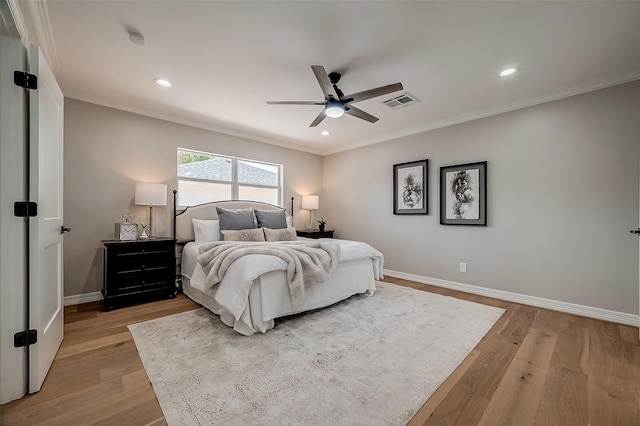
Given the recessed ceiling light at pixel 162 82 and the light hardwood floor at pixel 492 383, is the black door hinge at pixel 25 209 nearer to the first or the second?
the light hardwood floor at pixel 492 383

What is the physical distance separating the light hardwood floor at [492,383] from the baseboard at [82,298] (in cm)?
80

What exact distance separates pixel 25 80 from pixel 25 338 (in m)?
1.58

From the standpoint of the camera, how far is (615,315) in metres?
2.90

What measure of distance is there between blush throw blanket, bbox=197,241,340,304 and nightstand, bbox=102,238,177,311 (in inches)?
32.4

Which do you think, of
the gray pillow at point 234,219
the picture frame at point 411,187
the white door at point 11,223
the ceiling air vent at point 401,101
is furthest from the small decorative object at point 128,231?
the picture frame at point 411,187

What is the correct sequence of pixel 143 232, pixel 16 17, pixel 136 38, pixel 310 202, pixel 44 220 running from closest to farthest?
pixel 16 17 → pixel 44 220 → pixel 136 38 → pixel 143 232 → pixel 310 202

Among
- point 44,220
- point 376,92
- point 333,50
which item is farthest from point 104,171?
point 376,92

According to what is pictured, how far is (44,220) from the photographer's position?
1.80 m

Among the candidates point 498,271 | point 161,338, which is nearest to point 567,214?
point 498,271

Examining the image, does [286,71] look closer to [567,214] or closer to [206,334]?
[206,334]

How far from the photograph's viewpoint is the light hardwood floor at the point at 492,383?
149 cm

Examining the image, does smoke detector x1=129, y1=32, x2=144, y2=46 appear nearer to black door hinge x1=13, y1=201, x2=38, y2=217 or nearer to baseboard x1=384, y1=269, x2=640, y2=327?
Result: black door hinge x1=13, y1=201, x2=38, y2=217

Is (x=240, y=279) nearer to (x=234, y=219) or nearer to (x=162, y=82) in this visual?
(x=234, y=219)

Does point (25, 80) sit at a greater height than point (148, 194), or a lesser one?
greater
